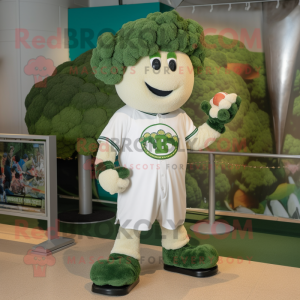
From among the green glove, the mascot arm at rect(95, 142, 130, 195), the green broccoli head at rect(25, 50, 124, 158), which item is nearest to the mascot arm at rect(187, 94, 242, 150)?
the green glove

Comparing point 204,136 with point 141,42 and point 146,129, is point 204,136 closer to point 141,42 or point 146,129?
point 146,129

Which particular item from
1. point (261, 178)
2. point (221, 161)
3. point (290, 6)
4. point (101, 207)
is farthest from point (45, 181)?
point (290, 6)

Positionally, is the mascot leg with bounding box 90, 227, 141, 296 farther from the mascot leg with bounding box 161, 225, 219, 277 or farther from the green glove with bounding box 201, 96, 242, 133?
the green glove with bounding box 201, 96, 242, 133

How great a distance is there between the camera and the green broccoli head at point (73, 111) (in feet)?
10.6

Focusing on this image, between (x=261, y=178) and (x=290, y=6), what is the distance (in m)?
1.44

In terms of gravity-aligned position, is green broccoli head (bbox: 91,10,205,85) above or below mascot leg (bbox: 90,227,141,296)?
above

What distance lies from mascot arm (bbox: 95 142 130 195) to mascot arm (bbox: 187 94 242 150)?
508 mm

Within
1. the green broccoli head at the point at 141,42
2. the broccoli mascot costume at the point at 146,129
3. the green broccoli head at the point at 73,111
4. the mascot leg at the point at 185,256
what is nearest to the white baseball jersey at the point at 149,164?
the broccoli mascot costume at the point at 146,129

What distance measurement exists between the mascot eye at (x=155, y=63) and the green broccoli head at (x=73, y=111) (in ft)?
3.89

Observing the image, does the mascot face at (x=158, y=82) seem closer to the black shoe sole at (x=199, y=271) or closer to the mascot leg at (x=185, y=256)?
the mascot leg at (x=185, y=256)

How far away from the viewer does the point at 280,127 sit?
342 centimetres

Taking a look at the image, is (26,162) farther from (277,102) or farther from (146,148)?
(277,102)

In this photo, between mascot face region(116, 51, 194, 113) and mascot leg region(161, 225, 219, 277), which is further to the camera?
mascot leg region(161, 225, 219, 277)

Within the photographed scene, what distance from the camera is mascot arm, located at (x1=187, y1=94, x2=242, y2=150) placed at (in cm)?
227
